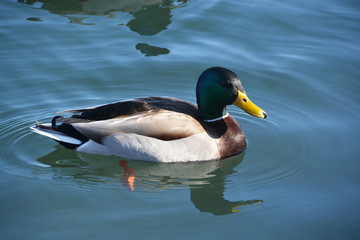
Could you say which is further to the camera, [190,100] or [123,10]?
[123,10]

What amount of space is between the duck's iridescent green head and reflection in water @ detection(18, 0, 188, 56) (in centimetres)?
359

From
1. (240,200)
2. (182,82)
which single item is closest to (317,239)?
(240,200)

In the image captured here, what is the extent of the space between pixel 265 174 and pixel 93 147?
214cm

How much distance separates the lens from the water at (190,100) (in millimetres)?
5570

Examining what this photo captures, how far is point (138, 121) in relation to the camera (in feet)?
21.1

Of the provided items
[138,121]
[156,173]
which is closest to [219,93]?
[138,121]

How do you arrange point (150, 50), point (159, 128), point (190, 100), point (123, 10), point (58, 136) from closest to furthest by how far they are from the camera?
point (159, 128), point (58, 136), point (190, 100), point (150, 50), point (123, 10)

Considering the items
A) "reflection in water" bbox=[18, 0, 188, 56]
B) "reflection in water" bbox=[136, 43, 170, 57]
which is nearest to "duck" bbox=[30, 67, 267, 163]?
"reflection in water" bbox=[136, 43, 170, 57]

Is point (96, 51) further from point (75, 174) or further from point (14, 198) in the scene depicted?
point (14, 198)

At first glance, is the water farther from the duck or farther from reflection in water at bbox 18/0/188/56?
the duck

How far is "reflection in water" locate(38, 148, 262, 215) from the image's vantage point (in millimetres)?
6023

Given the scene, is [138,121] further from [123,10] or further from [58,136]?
[123,10]

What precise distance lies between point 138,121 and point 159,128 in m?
0.27

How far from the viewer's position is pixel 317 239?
17.5 ft
